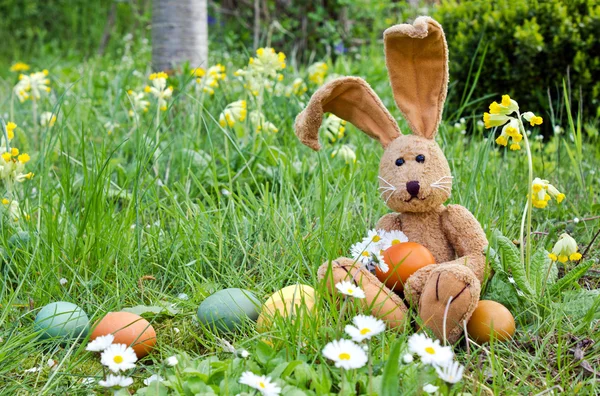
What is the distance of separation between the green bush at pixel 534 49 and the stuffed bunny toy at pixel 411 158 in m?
1.81

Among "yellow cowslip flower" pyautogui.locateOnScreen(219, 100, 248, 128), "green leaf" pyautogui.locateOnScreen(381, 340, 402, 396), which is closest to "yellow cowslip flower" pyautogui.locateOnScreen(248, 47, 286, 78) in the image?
"yellow cowslip flower" pyautogui.locateOnScreen(219, 100, 248, 128)

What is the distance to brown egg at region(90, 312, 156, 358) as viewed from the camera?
5.37 feet

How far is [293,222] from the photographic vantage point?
7.30 feet

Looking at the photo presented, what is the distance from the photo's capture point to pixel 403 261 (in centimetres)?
175

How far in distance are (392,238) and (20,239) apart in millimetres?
1146

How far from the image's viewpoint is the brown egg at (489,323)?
166 centimetres

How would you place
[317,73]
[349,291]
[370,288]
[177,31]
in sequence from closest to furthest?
[349,291], [370,288], [317,73], [177,31]

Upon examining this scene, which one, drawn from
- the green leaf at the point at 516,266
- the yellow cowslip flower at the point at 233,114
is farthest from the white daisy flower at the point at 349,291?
the yellow cowslip flower at the point at 233,114

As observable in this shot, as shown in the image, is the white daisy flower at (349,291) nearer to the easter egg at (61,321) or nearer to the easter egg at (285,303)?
the easter egg at (285,303)

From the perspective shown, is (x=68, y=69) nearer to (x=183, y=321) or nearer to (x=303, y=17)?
(x=303, y=17)

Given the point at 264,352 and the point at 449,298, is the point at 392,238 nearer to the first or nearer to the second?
the point at 449,298

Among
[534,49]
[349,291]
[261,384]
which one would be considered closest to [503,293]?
[349,291]

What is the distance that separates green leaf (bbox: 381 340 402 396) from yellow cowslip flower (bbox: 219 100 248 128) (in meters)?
1.57

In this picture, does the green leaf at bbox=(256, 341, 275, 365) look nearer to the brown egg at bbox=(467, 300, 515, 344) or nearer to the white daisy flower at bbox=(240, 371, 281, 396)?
the white daisy flower at bbox=(240, 371, 281, 396)
